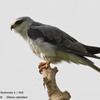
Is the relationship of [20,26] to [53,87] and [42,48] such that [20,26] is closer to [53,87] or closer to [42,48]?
[42,48]

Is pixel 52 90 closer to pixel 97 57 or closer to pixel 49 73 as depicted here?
pixel 49 73

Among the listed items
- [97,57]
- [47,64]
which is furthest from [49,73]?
[97,57]

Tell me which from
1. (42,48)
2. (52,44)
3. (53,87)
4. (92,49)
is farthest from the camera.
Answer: (52,44)

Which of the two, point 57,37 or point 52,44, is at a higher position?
point 57,37

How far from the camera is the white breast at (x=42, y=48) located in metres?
7.84

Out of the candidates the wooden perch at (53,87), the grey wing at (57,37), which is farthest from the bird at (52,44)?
the wooden perch at (53,87)

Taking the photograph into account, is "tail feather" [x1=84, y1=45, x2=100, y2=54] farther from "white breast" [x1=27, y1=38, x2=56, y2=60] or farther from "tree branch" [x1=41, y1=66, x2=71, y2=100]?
"tree branch" [x1=41, y1=66, x2=71, y2=100]

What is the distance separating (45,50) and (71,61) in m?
0.51

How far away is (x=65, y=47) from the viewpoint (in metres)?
8.23

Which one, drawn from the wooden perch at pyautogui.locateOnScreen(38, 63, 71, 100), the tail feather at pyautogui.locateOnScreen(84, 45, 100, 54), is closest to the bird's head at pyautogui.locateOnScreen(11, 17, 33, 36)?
the tail feather at pyautogui.locateOnScreen(84, 45, 100, 54)

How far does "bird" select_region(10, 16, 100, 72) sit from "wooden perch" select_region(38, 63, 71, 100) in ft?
4.73

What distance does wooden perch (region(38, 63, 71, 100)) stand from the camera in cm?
504

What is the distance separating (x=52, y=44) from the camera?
27.0 feet

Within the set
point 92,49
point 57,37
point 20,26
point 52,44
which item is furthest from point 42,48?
Answer: point 92,49
